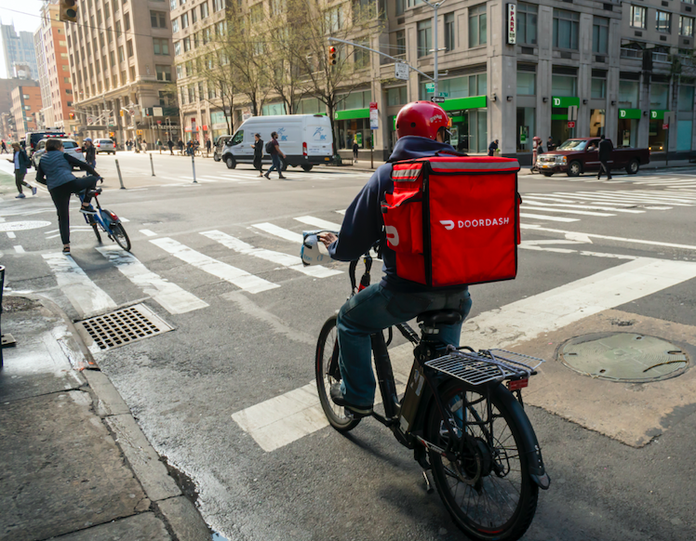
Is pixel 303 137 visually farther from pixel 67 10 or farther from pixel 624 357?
pixel 624 357

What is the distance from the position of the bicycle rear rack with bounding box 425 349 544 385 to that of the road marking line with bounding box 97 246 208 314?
4.62 meters

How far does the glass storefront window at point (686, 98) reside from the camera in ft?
160

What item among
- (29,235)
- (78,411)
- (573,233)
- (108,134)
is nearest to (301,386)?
(78,411)

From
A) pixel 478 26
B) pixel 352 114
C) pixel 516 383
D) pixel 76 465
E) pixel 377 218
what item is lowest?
pixel 76 465

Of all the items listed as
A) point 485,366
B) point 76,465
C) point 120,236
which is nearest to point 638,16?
point 120,236

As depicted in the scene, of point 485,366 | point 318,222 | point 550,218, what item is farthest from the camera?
point 318,222

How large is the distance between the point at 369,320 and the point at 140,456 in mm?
1736

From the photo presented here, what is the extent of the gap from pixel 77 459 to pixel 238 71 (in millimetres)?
53548

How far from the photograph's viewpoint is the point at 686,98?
4922 centimetres

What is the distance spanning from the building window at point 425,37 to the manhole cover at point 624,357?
3789 centimetres

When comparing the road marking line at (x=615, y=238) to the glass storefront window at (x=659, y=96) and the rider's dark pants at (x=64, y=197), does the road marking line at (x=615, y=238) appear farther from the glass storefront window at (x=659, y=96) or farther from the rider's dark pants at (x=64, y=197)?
the glass storefront window at (x=659, y=96)

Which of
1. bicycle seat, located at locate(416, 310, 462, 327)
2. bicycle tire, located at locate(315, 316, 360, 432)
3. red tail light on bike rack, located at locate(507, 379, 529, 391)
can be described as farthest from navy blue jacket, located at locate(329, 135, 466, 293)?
bicycle tire, located at locate(315, 316, 360, 432)

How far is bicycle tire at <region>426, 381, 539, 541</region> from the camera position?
92.0 inches

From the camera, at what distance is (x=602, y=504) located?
2.86 metres
